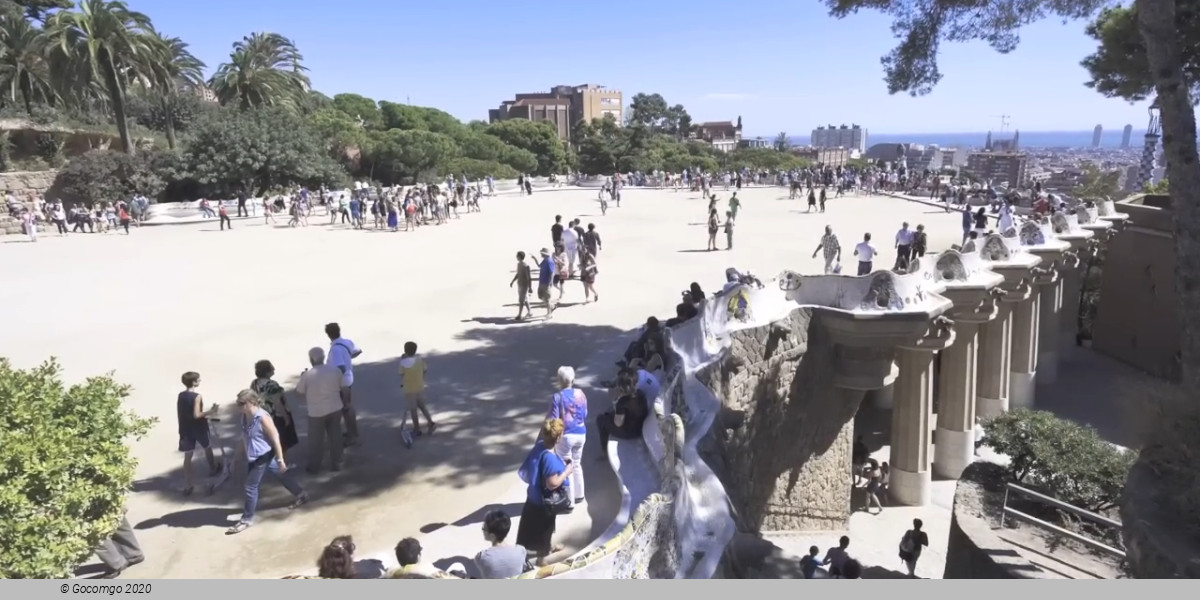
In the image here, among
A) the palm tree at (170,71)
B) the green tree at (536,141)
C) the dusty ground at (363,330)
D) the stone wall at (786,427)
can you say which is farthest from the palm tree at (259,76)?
the stone wall at (786,427)

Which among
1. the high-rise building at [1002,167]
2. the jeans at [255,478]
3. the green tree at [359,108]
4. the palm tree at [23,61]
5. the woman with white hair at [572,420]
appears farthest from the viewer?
the high-rise building at [1002,167]

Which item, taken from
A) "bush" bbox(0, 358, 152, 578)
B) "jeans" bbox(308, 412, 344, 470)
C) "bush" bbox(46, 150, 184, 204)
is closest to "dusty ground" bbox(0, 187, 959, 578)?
"jeans" bbox(308, 412, 344, 470)

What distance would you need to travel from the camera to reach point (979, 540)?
9.48m

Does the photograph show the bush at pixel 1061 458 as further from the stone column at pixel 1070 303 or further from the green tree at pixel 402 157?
the green tree at pixel 402 157

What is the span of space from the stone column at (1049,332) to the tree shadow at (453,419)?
12824 mm

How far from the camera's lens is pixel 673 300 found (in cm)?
1534

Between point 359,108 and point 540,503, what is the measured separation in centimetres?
6644

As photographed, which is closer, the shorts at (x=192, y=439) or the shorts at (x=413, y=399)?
the shorts at (x=192, y=439)

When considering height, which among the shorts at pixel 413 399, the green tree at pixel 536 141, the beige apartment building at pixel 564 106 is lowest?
the shorts at pixel 413 399

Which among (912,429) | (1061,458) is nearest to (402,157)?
(912,429)

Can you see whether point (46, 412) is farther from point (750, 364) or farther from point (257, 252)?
point (257, 252)

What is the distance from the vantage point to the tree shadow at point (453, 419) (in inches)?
281

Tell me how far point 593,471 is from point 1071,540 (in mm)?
6401

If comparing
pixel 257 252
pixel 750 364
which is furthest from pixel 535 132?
pixel 750 364
